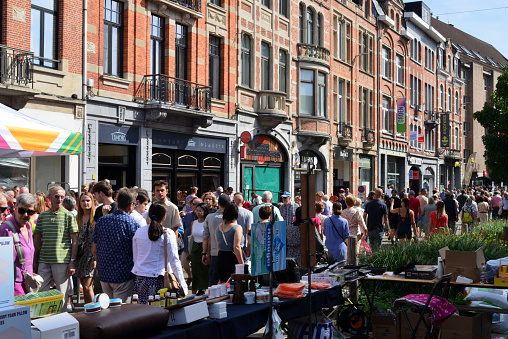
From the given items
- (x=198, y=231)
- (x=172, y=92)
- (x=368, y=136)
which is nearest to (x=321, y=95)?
(x=368, y=136)

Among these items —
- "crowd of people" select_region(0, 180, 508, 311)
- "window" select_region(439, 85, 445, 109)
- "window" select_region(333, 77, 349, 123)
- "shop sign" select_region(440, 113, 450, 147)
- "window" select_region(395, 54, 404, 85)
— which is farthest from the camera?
"window" select_region(439, 85, 445, 109)

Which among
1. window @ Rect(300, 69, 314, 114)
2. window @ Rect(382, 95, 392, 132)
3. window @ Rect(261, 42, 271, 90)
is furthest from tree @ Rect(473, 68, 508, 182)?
window @ Rect(261, 42, 271, 90)

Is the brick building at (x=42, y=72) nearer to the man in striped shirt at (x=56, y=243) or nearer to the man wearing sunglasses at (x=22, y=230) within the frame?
the man in striped shirt at (x=56, y=243)

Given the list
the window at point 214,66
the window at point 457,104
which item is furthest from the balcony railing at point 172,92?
the window at point 457,104

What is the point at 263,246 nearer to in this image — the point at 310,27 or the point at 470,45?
the point at 310,27

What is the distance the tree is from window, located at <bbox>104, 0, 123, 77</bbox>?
1025 inches

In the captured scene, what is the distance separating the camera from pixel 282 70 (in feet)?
90.2

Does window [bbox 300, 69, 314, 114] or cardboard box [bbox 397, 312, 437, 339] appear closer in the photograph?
cardboard box [bbox 397, 312, 437, 339]

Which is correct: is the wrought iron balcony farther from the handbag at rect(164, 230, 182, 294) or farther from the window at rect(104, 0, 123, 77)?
the handbag at rect(164, 230, 182, 294)

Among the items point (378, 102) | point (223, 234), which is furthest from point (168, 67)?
point (378, 102)

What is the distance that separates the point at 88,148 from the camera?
1700 cm

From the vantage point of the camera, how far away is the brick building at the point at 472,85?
209 feet

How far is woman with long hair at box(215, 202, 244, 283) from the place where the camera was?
29.2 ft

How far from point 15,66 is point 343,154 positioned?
21.1 meters
